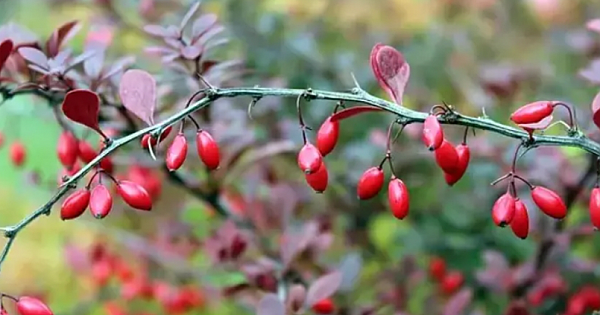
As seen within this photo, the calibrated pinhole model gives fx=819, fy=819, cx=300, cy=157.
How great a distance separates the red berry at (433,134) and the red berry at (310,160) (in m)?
0.10

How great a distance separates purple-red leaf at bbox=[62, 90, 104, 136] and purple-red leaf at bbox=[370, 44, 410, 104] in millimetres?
262

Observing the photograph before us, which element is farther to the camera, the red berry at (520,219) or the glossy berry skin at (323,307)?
the glossy berry skin at (323,307)

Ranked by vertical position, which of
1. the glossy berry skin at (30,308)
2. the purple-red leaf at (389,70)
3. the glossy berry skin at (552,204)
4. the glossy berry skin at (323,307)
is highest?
the purple-red leaf at (389,70)

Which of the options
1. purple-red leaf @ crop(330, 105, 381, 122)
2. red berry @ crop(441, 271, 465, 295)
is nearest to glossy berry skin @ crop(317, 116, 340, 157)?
purple-red leaf @ crop(330, 105, 381, 122)

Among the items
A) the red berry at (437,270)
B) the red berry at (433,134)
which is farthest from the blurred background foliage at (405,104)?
the red berry at (433,134)

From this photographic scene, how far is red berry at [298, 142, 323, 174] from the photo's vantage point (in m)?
0.72

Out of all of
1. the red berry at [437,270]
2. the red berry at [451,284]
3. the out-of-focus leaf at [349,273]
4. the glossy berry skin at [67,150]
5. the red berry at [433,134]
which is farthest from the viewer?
the red berry at [437,270]

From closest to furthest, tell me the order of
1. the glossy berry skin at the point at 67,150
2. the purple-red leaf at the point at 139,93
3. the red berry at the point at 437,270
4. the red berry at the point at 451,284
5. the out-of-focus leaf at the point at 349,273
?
the purple-red leaf at the point at 139,93
the glossy berry skin at the point at 67,150
the out-of-focus leaf at the point at 349,273
the red berry at the point at 451,284
the red berry at the point at 437,270

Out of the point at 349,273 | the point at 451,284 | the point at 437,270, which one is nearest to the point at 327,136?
the point at 349,273

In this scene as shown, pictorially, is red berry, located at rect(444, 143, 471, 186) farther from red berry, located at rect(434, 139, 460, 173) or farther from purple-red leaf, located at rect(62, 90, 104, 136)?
purple-red leaf, located at rect(62, 90, 104, 136)

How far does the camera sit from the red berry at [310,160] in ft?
2.37

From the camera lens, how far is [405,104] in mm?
1875

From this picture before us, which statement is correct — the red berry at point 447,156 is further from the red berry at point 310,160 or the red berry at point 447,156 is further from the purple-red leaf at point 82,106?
the purple-red leaf at point 82,106

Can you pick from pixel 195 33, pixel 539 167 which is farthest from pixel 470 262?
pixel 195 33
